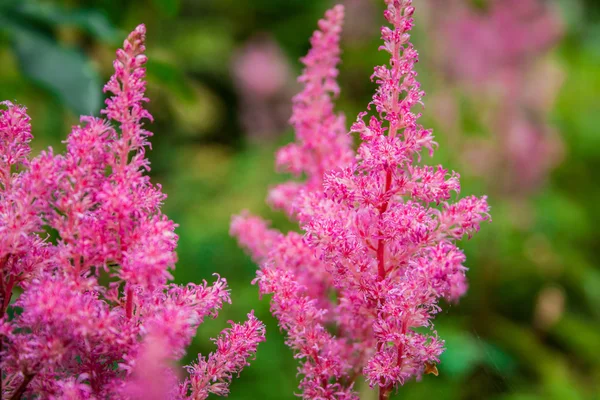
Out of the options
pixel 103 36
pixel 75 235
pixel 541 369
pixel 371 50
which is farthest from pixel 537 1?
pixel 75 235

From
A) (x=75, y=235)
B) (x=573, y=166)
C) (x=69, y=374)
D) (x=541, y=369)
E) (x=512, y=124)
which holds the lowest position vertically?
(x=69, y=374)

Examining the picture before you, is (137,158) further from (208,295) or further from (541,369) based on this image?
(541,369)

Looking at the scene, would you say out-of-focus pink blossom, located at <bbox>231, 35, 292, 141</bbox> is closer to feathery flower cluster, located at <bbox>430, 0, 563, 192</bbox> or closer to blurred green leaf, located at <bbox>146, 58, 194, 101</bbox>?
feathery flower cluster, located at <bbox>430, 0, 563, 192</bbox>

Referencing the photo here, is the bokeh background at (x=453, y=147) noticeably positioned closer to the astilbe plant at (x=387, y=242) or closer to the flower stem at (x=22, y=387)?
the astilbe plant at (x=387, y=242)

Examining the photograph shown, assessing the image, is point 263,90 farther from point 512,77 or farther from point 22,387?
point 22,387

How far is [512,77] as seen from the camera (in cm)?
290

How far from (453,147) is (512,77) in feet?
1.44

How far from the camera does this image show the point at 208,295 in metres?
0.64

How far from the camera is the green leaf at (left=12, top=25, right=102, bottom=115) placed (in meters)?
1.14

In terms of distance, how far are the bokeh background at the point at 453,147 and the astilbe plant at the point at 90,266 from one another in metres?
0.53

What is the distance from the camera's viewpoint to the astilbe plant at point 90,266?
0.56 metres

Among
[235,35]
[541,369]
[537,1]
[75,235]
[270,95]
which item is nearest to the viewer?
[75,235]

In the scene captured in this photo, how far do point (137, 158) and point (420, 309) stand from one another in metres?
0.32

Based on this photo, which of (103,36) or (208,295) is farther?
(103,36)
